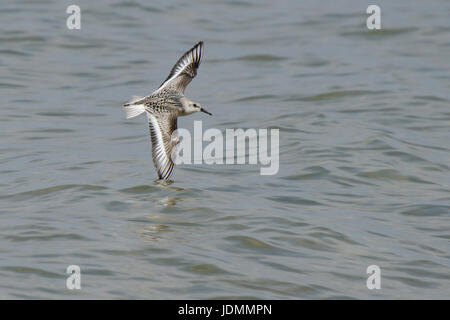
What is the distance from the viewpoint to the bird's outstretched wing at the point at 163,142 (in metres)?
8.23

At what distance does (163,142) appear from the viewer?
8.39m

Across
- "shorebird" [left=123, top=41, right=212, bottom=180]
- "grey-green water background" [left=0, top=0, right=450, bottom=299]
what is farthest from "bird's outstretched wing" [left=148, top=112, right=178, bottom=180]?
"grey-green water background" [left=0, top=0, right=450, bottom=299]

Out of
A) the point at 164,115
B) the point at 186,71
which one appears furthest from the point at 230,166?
the point at 164,115

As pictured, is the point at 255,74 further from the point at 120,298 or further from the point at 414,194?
the point at 120,298

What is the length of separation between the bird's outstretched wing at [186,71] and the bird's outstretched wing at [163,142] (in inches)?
29.5

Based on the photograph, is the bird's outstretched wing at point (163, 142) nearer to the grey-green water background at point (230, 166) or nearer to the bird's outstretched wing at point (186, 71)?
the grey-green water background at point (230, 166)

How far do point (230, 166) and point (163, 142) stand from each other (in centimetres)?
163

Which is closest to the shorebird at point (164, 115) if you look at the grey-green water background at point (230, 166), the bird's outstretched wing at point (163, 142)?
the bird's outstretched wing at point (163, 142)

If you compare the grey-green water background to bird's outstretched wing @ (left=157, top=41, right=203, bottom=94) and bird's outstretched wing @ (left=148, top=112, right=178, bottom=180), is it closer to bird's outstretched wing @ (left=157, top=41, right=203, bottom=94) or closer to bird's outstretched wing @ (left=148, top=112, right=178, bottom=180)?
bird's outstretched wing @ (left=148, top=112, right=178, bottom=180)

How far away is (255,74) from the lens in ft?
46.9

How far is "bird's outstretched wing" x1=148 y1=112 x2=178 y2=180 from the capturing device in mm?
8227

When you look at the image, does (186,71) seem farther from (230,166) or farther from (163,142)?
(163,142)

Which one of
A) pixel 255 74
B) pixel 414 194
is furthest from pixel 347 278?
pixel 255 74
